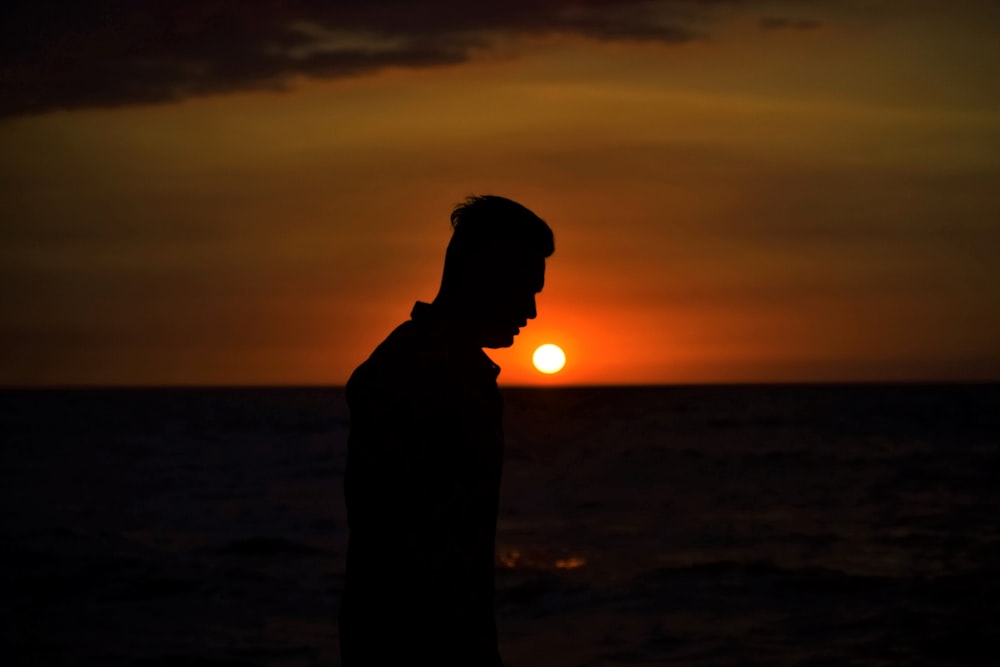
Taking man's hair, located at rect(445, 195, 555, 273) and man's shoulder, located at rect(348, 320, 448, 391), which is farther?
man's hair, located at rect(445, 195, 555, 273)

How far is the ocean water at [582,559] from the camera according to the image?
1296 cm

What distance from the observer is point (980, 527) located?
2316cm

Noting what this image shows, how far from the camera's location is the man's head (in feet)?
8.28

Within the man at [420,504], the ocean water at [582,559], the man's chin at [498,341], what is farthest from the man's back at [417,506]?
the ocean water at [582,559]

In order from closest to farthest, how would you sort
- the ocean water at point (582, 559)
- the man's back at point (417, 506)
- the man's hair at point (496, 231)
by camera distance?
the man's back at point (417, 506) → the man's hair at point (496, 231) → the ocean water at point (582, 559)

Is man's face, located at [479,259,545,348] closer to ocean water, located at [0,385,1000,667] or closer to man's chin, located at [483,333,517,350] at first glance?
man's chin, located at [483,333,517,350]

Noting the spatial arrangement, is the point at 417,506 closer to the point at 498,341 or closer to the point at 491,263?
the point at 498,341

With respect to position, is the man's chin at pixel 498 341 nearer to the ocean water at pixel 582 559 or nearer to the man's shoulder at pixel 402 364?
the man's shoulder at pixel 402 364

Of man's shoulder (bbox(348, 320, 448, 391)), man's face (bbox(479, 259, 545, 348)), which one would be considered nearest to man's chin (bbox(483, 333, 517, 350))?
man's face (bbox(479, 259, 545, 348))

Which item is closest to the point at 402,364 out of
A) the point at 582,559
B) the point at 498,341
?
the point at 498,341

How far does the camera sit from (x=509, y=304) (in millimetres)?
2551

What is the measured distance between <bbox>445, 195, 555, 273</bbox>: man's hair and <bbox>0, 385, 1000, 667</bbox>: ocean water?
32.5ft

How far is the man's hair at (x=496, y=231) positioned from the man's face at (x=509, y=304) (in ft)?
0.13

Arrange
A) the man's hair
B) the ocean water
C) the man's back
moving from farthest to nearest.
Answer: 1. the ocean water
2. the man's hair
3. the man's back
